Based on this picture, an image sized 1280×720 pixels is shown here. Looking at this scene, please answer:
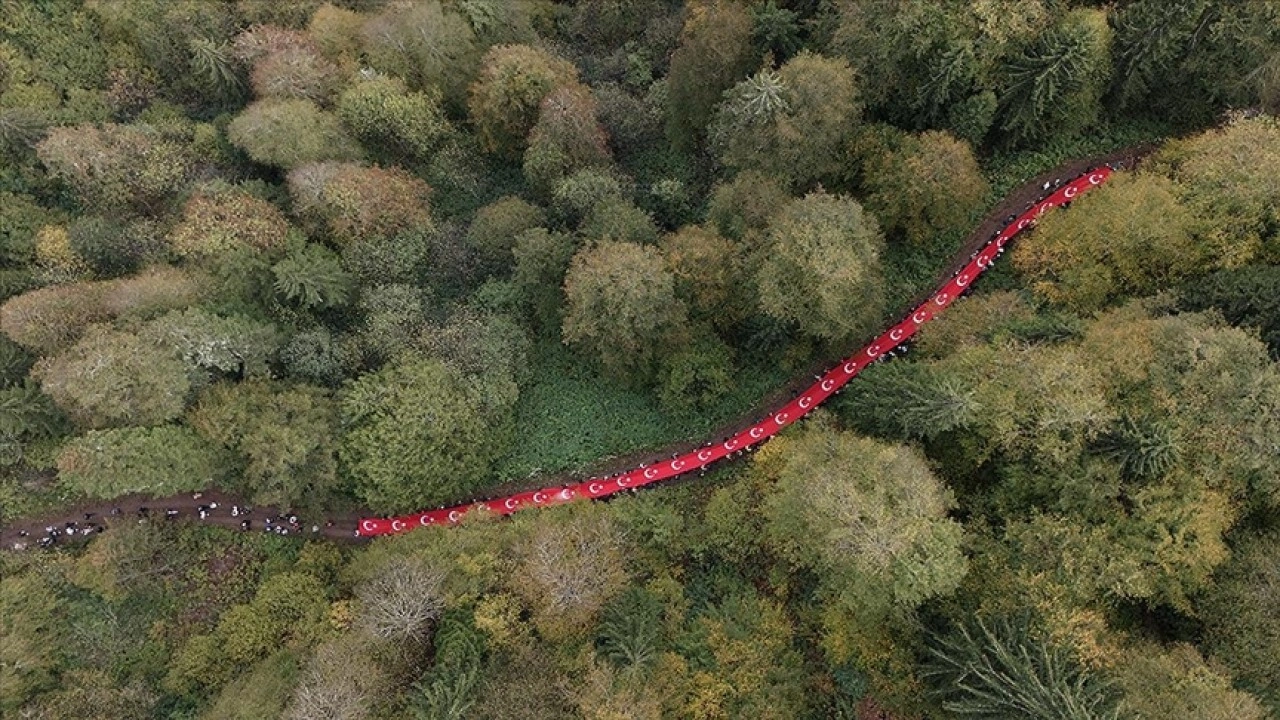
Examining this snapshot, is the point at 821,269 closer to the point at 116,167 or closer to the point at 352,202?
the point at 352,202

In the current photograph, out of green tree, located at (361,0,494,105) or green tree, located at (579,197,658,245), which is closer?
green tree, located at (579,197,658,245)

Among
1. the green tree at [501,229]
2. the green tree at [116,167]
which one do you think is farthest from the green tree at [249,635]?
the green tree at [116,167]

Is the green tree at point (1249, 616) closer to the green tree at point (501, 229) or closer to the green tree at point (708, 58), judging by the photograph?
the green tree at point (708, 58)

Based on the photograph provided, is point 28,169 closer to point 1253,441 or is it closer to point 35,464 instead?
point 35,464

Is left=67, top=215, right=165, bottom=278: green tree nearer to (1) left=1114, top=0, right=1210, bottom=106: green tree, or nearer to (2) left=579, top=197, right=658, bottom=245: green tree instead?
(2) left=579, top=197, right=658, bottom=245: green tree

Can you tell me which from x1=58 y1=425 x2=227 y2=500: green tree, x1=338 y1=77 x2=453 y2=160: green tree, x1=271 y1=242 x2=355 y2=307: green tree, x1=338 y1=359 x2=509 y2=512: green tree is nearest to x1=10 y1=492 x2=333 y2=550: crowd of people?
x1=58 y1=425 x2=227 y2=500: green tree

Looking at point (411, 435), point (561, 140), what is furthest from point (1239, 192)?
point (411, 435)
